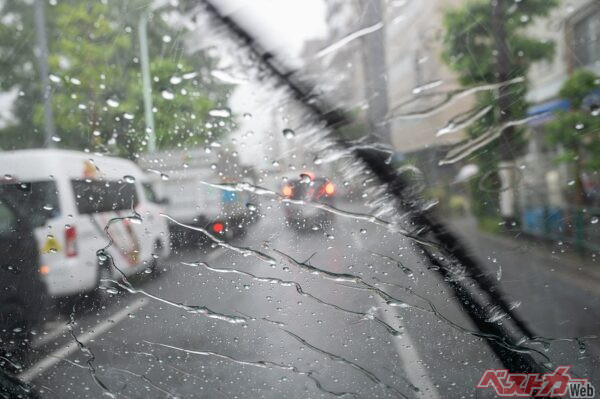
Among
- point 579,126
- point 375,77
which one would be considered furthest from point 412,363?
point 579,126

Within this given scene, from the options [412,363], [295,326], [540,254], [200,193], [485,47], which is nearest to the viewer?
[412,363]

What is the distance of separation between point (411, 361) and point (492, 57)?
1.67 metres

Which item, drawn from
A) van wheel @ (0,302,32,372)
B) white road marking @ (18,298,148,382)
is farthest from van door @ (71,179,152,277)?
van wheel @ (0,302,32,372)

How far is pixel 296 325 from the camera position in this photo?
281cm

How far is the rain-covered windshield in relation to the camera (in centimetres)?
276

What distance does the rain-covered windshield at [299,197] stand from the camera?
2.76 meters

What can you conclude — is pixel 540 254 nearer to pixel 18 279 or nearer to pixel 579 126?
pixel 579 126

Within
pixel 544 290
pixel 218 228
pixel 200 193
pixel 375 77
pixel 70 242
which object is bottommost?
pixel 70 242

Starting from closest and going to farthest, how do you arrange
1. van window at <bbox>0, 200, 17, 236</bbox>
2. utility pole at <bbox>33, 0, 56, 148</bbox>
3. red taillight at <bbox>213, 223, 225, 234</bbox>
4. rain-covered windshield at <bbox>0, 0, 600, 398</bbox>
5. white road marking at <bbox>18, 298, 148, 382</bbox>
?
rain-covered windshield at <bbox>0, 0, 600, 398</bbox>
white road marking at <bbox>18, 298, 148, 382</bbox>
red taillight at <bbox>213, 223, 225, 234</bbox>
utility pole at <bbox>33, 0, 56, 148</bbox>
van window at <bbox>0, 200, 17, 236</bbox>

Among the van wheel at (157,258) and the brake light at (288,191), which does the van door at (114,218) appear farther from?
the brake light at (288,191)

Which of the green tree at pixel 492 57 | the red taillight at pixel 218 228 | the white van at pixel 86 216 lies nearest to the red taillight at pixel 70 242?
the white van at pixel 86 216

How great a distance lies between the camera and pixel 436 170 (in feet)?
9.73

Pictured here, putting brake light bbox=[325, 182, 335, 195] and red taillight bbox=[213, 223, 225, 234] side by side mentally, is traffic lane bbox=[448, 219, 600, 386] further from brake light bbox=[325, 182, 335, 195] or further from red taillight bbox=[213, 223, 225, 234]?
red taillight bbox=[213, 223, 225, 234]

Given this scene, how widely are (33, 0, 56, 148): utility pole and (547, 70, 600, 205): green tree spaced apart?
9.20 feet
